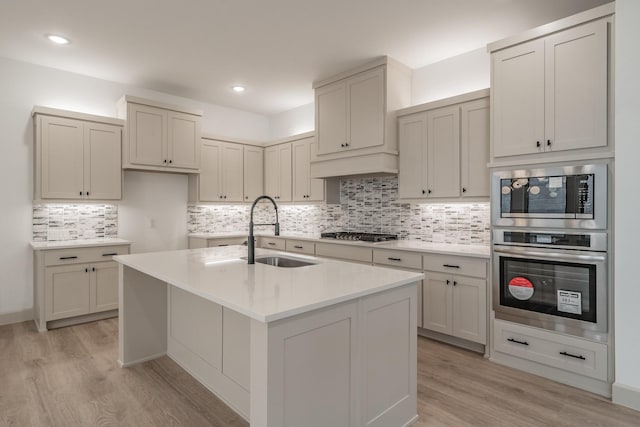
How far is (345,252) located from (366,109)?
164cm

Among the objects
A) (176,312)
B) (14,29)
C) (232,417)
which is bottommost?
(232,417)

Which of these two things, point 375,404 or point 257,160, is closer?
point 375,404

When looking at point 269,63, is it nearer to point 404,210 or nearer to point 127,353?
point 404,210

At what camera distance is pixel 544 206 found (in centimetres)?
262

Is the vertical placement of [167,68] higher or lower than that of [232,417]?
higher

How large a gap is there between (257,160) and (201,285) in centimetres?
418

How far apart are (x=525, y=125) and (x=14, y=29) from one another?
14.8ft

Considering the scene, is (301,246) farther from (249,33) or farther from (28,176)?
(28,176)

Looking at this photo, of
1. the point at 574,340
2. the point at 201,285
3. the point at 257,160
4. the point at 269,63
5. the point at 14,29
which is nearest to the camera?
the point at 201,285

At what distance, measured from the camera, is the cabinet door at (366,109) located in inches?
151

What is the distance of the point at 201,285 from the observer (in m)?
1.80

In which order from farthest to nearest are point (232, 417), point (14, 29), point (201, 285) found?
point (14, 29), point (232, 417), point (201, 285)

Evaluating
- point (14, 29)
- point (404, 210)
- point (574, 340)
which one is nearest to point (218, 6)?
point (14, 29)

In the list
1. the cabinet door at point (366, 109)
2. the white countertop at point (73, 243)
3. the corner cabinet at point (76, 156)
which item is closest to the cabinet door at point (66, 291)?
the white countertop at point (73, 243)
